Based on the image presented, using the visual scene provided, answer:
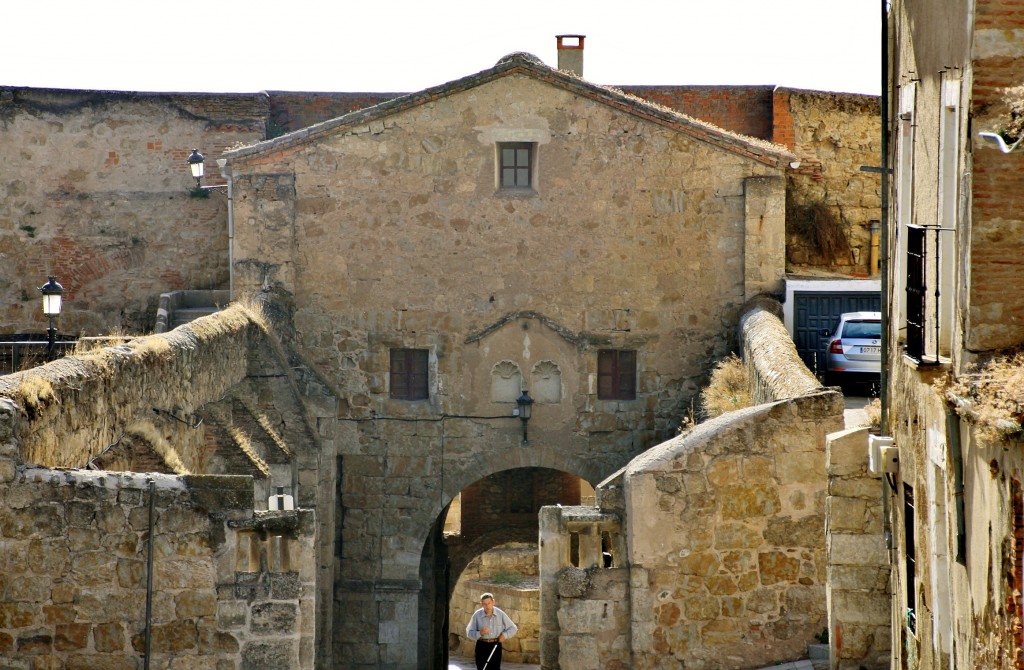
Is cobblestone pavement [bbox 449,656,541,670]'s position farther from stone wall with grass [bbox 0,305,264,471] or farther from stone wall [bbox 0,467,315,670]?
stone wall [bbox 0,467,315,670]

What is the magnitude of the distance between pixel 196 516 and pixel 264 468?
19.0 feet

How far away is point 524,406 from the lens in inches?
805

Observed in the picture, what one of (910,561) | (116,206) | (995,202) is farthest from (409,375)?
(995,202)

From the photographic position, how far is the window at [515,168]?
66.9ft

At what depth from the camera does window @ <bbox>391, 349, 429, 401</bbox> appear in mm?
20562

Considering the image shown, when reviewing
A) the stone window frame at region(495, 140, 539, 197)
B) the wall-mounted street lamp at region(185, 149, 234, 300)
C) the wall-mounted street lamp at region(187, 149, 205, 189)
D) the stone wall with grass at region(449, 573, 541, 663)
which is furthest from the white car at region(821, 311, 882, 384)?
the stone wall with grass at region(449, 573, 541, 663)

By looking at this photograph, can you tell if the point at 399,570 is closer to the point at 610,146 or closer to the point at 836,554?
the point at 610,146

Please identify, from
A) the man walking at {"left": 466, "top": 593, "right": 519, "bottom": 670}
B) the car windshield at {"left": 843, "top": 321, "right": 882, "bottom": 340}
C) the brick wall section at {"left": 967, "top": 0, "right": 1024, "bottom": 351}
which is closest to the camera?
the brick wall section at {"left": 967, "top": 0, "right": 1024, "bottom": 351}

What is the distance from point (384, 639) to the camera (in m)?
20.1

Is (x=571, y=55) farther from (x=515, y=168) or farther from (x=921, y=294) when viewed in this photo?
(x=921, y=294)

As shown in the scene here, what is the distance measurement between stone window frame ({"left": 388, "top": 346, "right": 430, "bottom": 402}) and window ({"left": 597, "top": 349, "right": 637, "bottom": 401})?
2.28 meters

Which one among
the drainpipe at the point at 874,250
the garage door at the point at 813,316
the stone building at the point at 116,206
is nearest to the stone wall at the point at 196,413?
the stone building at the point at 116,206

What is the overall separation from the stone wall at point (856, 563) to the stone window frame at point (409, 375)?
9.27m

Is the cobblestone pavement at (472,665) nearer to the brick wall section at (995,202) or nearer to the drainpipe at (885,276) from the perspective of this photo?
the drainpipe at (885,276)
